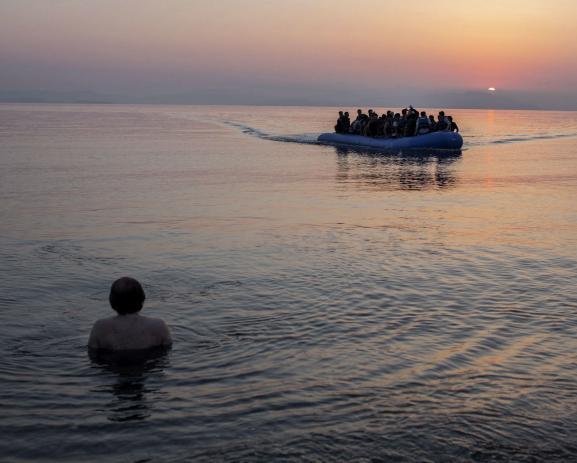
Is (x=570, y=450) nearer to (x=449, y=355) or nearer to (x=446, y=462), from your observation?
(x=446, y=462)

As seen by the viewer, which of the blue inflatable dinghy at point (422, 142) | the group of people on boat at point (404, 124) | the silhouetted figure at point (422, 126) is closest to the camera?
the blue inflatable dinghy at point (422, 142)

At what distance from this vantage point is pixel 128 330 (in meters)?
7.19

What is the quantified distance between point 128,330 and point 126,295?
46 centimetres

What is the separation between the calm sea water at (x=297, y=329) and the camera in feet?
18.5

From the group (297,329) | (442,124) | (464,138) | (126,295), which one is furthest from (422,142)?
(126,295)

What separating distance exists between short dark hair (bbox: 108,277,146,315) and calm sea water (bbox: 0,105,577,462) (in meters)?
0.58

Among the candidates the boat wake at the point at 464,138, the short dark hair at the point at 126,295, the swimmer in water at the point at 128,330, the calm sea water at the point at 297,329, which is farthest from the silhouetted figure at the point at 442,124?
the short dark hair at the point at 126,295

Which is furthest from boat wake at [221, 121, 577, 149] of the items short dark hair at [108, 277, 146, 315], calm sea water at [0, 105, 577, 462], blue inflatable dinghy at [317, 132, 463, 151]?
short dark hair at [108, 277, 146, 315]

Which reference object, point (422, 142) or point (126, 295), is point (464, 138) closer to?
point (422, 142)

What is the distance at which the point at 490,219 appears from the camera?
1648cm

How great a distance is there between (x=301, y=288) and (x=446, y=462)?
515 cm

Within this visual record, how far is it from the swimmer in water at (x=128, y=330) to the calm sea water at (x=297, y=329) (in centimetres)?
24

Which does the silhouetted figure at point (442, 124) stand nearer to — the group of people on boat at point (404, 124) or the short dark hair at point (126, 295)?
the group of people on boat at point (404, 124)

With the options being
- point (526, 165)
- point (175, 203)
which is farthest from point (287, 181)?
point (526, 165)
